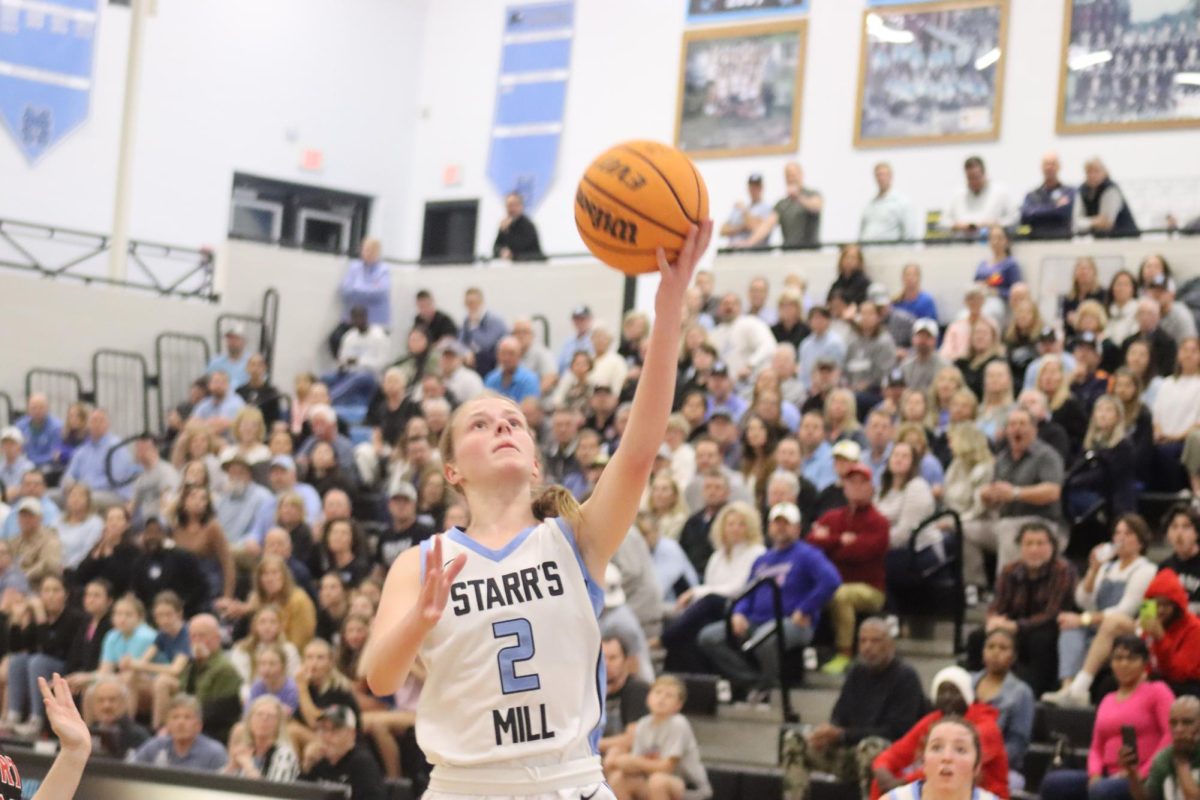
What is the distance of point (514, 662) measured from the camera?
3.79 meters

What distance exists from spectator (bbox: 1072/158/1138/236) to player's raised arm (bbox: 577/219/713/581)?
10901 millimetres

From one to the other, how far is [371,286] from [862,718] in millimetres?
9990

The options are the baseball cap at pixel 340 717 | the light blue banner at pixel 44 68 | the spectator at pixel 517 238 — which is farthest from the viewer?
the light blue banner at pixel 44 68

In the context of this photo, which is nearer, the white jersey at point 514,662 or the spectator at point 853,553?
the white jersey at point 514,662

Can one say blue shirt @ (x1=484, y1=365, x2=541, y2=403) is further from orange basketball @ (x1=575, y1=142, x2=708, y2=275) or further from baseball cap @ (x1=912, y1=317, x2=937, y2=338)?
orange basketball @ (x1=575, y1=142, x2=708, y2=275)

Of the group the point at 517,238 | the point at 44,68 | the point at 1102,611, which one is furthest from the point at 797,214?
the point at 44,68

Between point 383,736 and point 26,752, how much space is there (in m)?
2.17

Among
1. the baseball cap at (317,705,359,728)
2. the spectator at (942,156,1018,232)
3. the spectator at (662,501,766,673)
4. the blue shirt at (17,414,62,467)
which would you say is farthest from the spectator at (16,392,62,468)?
the spectator at (942,156,1018,232)

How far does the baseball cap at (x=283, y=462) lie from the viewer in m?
13.2

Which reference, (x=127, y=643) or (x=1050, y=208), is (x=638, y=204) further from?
(x=1050, y=208)

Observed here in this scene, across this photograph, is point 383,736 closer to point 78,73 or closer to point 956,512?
point 956,512

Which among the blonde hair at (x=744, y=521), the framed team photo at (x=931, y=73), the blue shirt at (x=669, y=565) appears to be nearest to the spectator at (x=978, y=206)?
the framed team photo at (x=931, y=73)

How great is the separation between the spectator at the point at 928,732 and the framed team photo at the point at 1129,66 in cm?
985

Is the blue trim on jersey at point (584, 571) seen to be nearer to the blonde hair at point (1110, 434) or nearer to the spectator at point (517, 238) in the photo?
the blonde hair at point (1110, 434)
